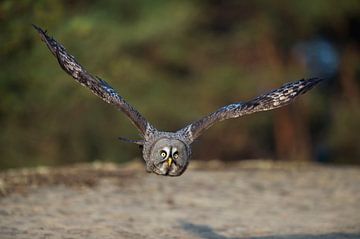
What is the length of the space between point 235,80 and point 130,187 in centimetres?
1053

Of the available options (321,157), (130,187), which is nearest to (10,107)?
(130,187)

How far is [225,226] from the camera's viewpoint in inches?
413

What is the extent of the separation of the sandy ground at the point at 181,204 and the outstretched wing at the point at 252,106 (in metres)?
1.82

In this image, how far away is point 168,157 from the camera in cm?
769

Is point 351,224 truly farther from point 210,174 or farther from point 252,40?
point 252,40

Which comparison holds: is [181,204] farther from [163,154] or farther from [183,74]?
[183,74]

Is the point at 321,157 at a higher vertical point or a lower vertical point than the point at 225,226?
higher

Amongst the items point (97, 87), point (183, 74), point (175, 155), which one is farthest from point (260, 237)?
point (183, 74)

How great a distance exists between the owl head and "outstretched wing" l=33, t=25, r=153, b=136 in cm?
43

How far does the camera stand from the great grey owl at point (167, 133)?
774 centimetres

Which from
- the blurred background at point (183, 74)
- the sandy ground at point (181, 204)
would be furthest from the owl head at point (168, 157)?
the blurred background at point (183, 74)

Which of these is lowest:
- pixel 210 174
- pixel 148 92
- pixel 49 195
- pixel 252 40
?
pixel 49 195

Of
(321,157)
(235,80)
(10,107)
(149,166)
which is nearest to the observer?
(149,166)

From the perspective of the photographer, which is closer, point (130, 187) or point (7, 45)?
point (130, 187)
